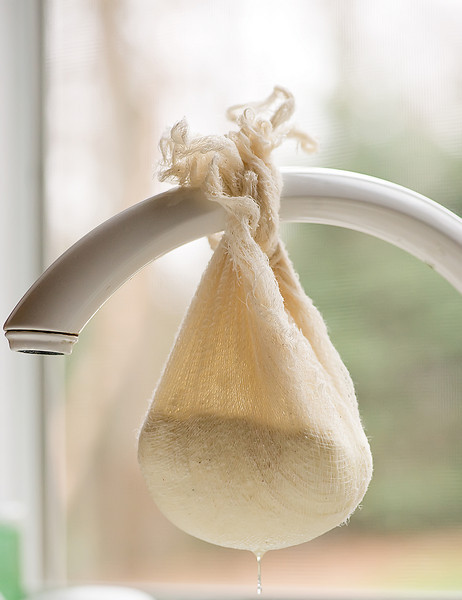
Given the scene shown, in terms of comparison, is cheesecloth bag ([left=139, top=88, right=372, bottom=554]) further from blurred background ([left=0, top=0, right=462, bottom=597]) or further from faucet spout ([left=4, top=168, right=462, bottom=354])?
blurred background ([left=0, top=0, right=462, bottom=597])

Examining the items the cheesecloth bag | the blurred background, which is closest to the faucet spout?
the cheesecloth bag

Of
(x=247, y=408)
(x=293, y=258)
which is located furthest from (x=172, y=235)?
(x=293, y=258)

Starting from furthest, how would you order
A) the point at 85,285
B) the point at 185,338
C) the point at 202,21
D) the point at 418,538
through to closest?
the point at 202,21, the point at 418,538, the point at 185,338, the point at 85,285

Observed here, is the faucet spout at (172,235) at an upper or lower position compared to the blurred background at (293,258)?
lower

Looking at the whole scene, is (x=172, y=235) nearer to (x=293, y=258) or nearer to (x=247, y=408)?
(x=247, y=408)

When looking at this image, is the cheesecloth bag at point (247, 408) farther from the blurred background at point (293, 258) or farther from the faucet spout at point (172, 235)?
the blurred background at point (293, 258)

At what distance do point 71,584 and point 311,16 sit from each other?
1.02 m

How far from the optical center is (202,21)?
115cm

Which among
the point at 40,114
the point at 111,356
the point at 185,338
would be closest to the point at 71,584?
the point at 111,356

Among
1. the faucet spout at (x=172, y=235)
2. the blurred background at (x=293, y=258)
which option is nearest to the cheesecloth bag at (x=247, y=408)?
the faucet spout at (x=172, y=235)

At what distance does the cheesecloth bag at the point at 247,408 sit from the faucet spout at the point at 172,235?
15 millimetres

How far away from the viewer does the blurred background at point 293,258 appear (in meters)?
1.02

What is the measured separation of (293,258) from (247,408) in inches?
28.9

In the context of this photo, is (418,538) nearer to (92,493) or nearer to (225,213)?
(92,493)
